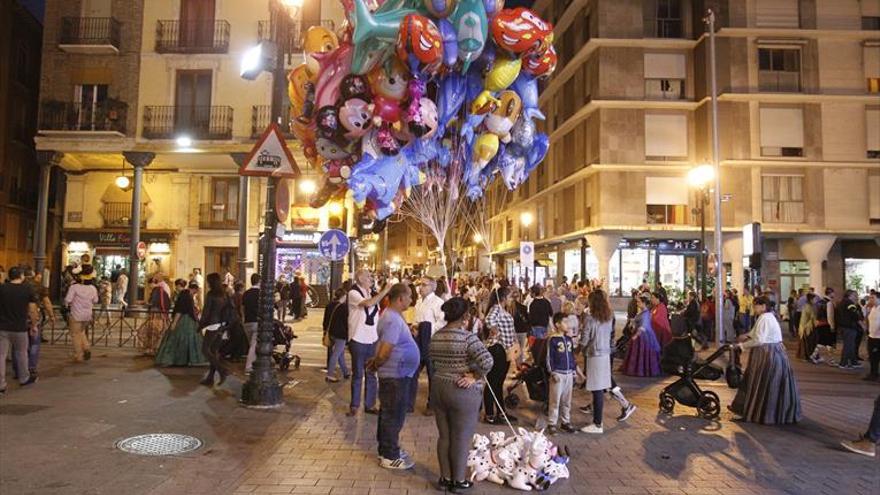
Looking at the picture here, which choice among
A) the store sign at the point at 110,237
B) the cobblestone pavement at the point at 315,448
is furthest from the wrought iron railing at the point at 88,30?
the cobblestone pavement at the point at 315,448

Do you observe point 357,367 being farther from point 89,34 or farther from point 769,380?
point 89,34

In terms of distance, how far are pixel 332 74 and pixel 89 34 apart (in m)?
20.3

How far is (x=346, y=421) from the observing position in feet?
26.2

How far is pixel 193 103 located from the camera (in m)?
25.4

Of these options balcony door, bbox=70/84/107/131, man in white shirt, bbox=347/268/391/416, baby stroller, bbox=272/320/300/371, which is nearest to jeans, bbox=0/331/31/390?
baby stroller, bbox=272/320/300/371

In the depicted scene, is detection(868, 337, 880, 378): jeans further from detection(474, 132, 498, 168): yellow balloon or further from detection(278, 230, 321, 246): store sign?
detection(278, 230, 321, 246): store sign

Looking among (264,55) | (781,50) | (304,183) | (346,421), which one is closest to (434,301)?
(346,421)

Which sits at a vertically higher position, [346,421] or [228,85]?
[228,85]

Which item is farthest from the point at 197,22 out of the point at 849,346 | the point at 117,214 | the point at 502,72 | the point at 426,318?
the point at 849,346

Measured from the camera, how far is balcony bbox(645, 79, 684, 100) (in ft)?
106

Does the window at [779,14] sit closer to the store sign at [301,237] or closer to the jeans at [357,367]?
the store sign at [301,237]

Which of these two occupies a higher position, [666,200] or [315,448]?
[666,200]

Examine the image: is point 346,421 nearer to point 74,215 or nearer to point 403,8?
point 403,8

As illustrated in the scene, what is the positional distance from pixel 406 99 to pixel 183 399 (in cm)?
571
